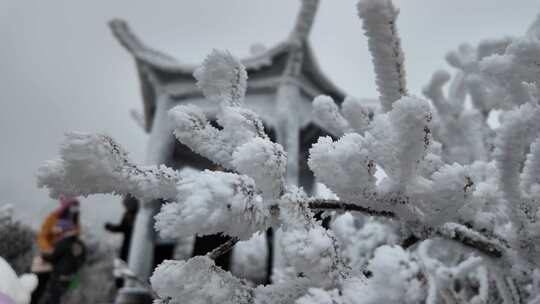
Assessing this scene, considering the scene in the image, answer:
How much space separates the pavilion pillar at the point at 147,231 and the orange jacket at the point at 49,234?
513 millimetres

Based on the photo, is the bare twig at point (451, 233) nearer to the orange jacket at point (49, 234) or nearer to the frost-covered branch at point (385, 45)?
the frost-covered branch at point (385, 45)

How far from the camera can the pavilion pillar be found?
3378mm

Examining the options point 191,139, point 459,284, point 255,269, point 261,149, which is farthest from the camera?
point 255,269

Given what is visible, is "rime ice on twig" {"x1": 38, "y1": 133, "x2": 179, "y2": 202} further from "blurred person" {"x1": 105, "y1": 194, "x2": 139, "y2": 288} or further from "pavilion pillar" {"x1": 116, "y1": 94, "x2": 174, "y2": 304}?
"blurred person" {"x1": 105, "y1": 194, "x2": 139, "y2": 288}

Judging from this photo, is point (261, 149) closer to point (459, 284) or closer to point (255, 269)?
point (459, 284)

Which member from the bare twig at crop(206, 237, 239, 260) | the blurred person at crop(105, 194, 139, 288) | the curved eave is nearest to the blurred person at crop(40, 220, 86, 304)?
the blurred person at crop(105, 194, 139, 288)

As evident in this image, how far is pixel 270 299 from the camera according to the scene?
16.9 inches

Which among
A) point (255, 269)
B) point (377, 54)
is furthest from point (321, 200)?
point (255, 269)

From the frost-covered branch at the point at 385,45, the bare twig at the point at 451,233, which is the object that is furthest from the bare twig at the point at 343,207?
the frost-covered branch at the point at 385,45

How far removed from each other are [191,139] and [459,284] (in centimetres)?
144

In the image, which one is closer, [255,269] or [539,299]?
[539,299]

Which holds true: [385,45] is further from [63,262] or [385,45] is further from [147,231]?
[63,262]

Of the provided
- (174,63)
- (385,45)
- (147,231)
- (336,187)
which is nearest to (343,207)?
(336,187)

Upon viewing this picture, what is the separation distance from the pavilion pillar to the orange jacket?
0.51m
